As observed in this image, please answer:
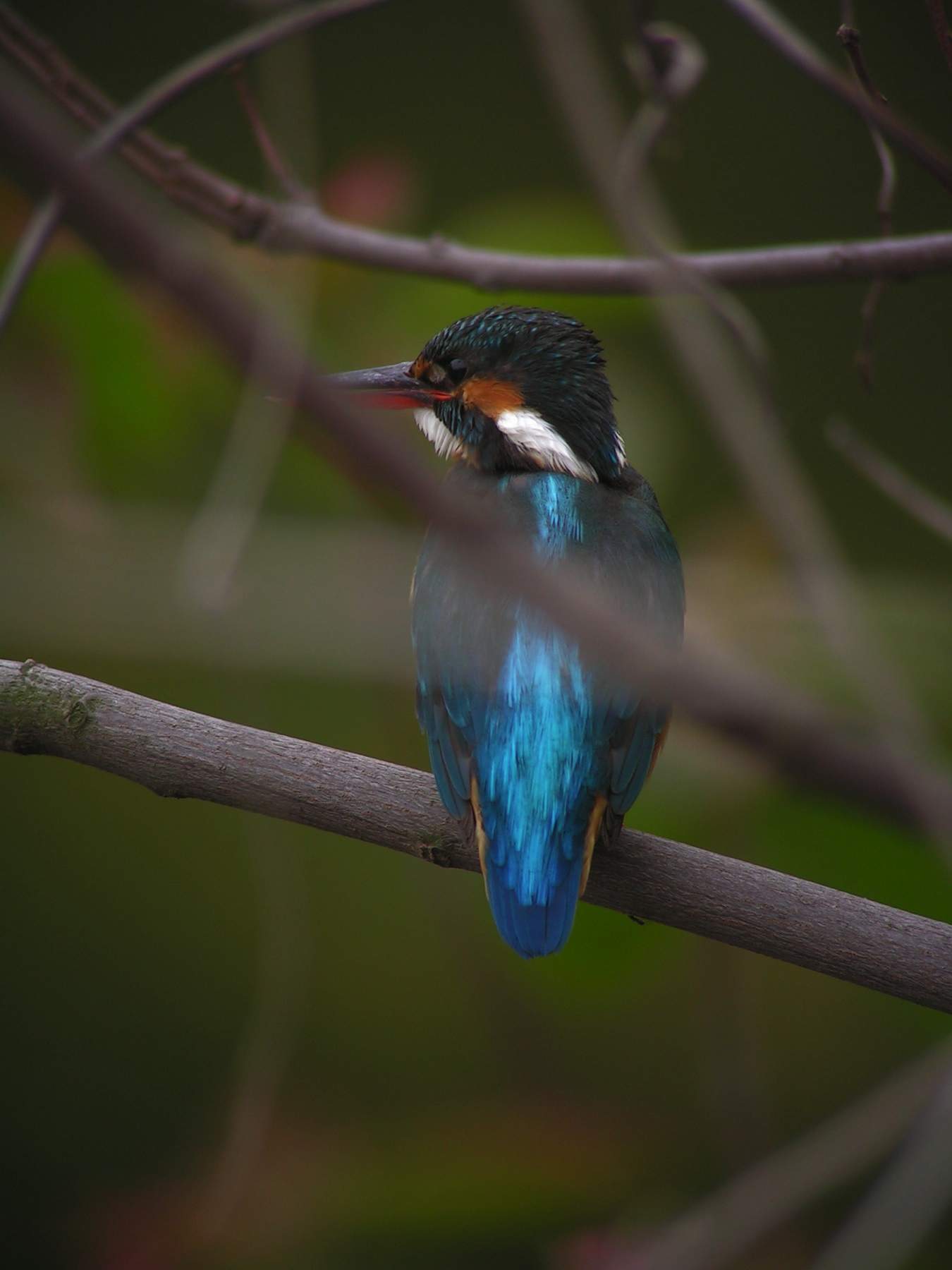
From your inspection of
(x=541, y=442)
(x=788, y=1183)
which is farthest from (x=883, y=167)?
(x=788, y=1183)

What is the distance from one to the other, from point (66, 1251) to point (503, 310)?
2.03 metres

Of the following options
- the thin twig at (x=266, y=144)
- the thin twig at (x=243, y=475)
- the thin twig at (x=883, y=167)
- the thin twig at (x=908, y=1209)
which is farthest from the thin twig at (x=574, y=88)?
the thin twig at (x=908, y=1209)

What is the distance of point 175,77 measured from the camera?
4.94ft

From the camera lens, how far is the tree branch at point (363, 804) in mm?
1252

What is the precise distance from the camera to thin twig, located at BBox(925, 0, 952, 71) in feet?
4.09

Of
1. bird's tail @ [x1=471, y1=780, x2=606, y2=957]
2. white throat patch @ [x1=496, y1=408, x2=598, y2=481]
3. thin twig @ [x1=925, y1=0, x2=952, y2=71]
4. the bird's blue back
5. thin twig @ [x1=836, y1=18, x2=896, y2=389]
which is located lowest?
bird's tail @ [x1=471, y1=780, x2=606, y2=957]

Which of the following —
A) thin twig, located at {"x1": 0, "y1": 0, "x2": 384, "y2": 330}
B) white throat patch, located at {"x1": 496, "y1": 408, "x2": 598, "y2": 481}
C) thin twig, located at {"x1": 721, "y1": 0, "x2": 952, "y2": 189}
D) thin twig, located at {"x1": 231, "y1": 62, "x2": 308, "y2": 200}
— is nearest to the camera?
thin twig, located at {"x1": 0, "y1": 0, "x2": 384, "y2": 330}

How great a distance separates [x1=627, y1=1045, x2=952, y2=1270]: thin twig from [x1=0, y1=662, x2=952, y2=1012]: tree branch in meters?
0.46

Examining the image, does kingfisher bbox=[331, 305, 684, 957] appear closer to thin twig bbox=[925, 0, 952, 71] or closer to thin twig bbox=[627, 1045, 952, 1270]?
thin twig bbox=[627, 1045, 952, 1270]

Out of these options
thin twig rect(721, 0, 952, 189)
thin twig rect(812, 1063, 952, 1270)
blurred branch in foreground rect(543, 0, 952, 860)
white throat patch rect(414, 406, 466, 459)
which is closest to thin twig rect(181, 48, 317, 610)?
white throat patch rect(414, 406, 466, 459)

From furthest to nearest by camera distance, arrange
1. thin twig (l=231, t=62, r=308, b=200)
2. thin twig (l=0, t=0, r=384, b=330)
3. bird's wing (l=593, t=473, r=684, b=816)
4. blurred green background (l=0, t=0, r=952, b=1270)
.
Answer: blurred green background (l=0, t=0, r=952, b=1270) → thin twig (l=231, t=62, r=308, b=200) → bird's wing (l=593, t=473, r=684, b=816) → thin twig (l=0, t=0, r=384, b=330)

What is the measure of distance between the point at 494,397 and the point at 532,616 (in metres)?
0.50

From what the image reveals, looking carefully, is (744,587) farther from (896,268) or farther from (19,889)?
(19,889)

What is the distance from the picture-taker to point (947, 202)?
2.92m
